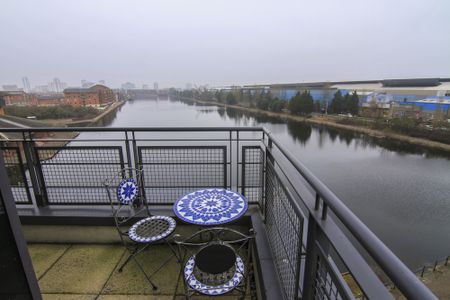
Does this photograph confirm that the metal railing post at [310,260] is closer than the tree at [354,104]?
Yes

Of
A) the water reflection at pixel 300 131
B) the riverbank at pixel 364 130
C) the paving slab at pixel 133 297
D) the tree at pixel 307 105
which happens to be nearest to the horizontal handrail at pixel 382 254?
the paving slab at pixel 133 297

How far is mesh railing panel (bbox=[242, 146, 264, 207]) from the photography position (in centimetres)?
268

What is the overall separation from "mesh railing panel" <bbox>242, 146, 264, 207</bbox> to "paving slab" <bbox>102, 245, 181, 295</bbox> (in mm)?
1081

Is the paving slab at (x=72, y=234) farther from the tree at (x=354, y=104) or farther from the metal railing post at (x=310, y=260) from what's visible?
the tree at (x=354, y=104)

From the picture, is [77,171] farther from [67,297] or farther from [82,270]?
[67,297]

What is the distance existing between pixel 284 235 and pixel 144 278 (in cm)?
134

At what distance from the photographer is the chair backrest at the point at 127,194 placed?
2.22 metres

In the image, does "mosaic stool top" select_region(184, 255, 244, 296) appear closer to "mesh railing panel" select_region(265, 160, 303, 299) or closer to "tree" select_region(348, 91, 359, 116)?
"mesh railing panel" select_region(265, 160, 303, 299)

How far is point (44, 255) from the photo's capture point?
2.41 m

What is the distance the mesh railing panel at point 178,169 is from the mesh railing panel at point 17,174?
1354mm

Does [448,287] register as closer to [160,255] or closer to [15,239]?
[160,255]

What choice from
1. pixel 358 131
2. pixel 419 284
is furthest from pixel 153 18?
pixel 419 284

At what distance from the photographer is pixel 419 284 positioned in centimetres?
45

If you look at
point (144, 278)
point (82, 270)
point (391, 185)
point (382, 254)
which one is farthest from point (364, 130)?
point (382, 254)
